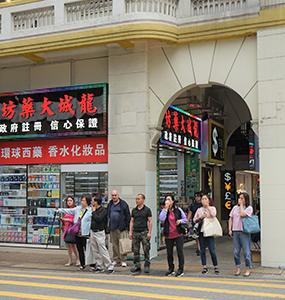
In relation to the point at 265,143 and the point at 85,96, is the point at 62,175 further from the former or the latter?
the point at 265,143

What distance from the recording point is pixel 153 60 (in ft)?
38.0

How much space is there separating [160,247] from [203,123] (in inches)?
207

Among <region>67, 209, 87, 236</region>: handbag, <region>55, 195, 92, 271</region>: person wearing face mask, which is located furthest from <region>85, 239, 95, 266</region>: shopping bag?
<region>67, 209, 87, 236</region>: handbag

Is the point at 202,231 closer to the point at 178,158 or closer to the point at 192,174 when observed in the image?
the point at 178,158

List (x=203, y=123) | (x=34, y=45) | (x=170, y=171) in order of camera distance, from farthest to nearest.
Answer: (x=203, y=123), (x=170, y=171), (x=34, y=45)

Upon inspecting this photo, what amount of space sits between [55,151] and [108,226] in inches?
142

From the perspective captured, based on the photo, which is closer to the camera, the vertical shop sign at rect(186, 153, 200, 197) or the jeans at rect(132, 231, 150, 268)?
the jeans at rect(132, 231, 150, 268)

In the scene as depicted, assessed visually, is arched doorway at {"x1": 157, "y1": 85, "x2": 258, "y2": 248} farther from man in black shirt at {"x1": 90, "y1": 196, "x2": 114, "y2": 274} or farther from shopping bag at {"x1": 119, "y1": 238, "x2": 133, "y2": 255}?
man in black shirt at {"x1": 90, "y1": 196, "x2": 114, "y2": 274}

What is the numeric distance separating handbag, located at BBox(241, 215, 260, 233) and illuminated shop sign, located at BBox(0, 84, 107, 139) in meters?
4.64

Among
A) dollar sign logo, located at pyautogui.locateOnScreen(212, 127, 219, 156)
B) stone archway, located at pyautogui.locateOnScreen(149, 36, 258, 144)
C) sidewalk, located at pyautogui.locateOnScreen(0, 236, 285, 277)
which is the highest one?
stone archway, located at pyautogui.locateOnScreen(149, 36, 258, 144)

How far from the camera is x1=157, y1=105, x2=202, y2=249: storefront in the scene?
12648 millimetres

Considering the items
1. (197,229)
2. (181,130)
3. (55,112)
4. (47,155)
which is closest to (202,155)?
(181,130)

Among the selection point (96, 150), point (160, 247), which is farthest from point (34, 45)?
point (160, 247)

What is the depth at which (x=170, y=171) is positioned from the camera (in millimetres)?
13992
